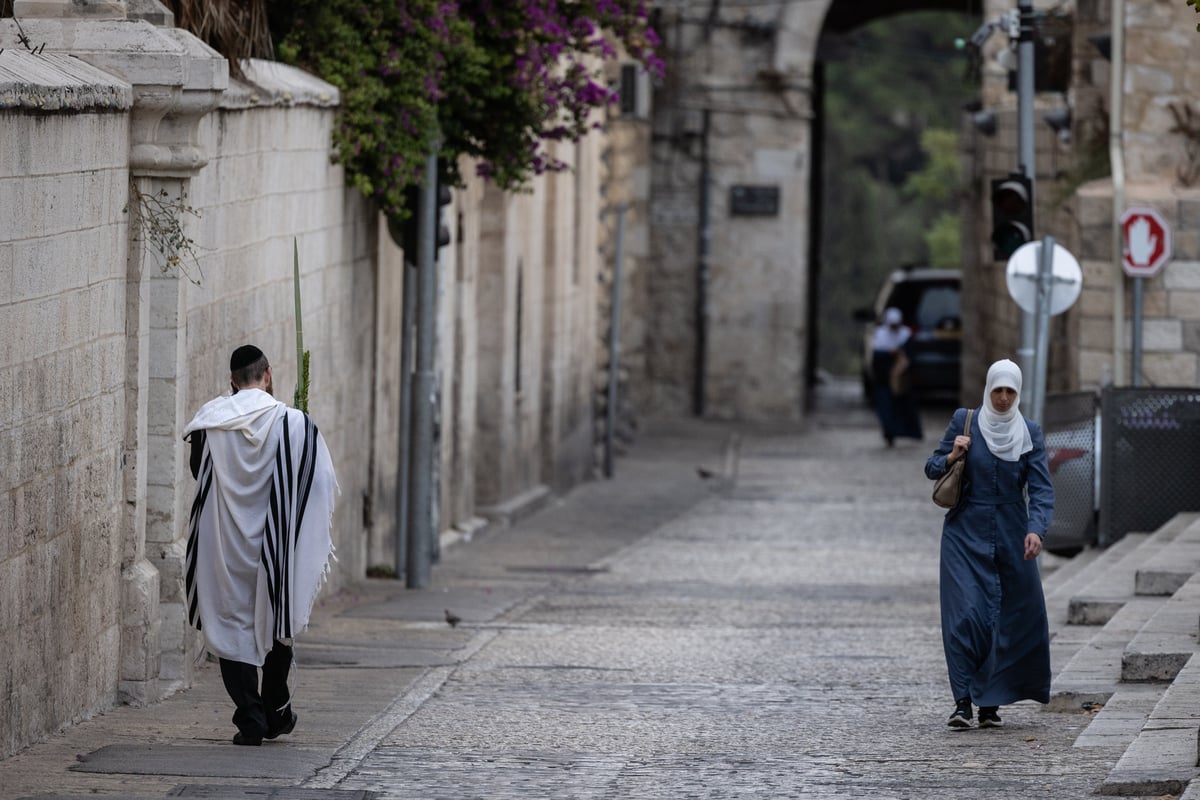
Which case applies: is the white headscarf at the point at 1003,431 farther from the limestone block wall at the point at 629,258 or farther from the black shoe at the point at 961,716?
the limestone block wall at the point at 629,258

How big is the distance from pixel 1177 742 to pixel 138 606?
12.6 ft

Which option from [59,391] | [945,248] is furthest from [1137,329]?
[945,248]

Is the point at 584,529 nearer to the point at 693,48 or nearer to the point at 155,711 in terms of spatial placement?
the point at 155,711

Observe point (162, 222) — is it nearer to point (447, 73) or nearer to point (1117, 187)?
point (447, 73)

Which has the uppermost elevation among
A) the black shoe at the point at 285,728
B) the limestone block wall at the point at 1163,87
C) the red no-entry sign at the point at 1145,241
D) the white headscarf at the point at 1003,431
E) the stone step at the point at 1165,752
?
the limestone block wall at the point at 1163,87

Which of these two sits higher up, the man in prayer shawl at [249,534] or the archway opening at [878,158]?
the archway opening at [878,158]

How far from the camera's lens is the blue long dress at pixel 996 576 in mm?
8719

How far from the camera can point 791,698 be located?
30.7 feet

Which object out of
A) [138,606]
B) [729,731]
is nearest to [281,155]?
[138,606]

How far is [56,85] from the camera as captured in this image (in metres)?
7.49

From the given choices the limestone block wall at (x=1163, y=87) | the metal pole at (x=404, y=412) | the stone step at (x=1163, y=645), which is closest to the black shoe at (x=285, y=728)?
the stone step at (x=1163, y=645)

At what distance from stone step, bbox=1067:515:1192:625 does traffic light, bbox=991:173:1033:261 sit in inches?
83.4

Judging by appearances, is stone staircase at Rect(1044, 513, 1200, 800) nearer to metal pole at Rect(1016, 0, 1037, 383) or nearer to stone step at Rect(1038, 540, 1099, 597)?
stone step at Rect(1038, 540, 1099, 597)

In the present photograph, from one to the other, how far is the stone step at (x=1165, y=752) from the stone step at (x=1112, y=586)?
10.1 feet
